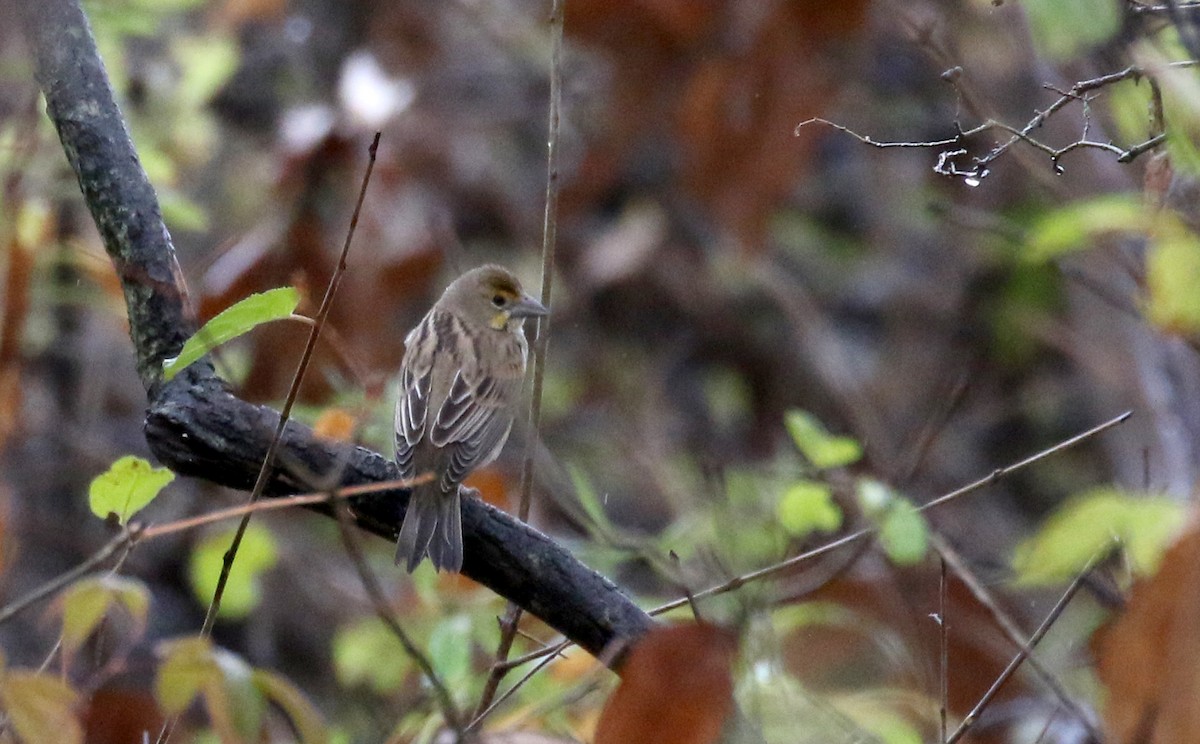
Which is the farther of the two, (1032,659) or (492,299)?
(492,299)

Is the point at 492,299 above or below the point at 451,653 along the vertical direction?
above

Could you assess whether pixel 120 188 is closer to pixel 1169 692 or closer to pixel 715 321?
pixel 1169 692

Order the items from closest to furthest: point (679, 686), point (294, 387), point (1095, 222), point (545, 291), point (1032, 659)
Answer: point (679, 686) < point (294, 387) < point (1032, 659) < point (545, 291) < point (1095, 222)

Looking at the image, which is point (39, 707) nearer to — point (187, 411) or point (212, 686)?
point (212, 686)

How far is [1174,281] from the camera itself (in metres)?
3.95

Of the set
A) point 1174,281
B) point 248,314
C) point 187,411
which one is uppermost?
point 248,314

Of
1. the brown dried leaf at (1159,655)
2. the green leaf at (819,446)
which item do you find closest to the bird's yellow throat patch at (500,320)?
the green leaf at (819,446)

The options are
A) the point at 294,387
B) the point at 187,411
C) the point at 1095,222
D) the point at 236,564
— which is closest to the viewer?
the point at 294,387

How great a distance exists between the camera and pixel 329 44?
27.5 ft

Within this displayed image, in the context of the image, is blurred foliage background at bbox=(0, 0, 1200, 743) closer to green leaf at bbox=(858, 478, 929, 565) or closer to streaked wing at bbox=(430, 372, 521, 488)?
green leaf at bbox=(858, 478, 929, 565)

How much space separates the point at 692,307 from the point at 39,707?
7.41 meters

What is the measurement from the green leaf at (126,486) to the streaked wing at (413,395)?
1.53 meters

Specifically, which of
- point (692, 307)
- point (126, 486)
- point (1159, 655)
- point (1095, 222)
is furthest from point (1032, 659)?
point (692, 307)

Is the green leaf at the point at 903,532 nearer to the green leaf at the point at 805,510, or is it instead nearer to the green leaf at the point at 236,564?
the green leaf at the point at 805,510
